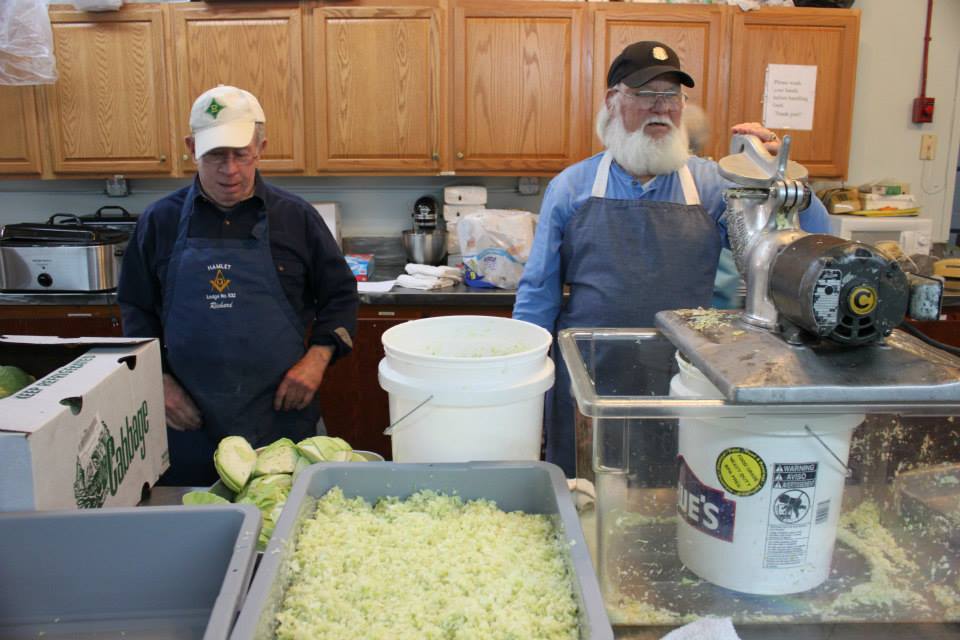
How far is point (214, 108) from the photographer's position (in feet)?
6.28

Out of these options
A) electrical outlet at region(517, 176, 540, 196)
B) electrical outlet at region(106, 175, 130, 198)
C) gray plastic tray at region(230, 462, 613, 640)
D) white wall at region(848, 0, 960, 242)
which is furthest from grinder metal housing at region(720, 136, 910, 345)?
electrical outlet at region(106, 175, 130, 198)

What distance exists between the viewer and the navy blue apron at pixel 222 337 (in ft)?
6.38

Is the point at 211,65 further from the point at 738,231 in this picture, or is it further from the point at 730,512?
the point at 730,512

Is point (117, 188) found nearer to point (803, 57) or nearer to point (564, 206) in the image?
point (564, 206)

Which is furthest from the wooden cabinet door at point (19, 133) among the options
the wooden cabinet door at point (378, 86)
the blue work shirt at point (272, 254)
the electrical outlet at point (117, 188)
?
the blue work shirt at point (272, 254)

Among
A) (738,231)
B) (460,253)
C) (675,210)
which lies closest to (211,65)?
(460,253)

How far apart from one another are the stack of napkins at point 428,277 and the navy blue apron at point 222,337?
1.24 metres

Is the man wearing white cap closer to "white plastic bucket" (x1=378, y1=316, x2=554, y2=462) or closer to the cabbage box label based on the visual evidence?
the cabbage box label

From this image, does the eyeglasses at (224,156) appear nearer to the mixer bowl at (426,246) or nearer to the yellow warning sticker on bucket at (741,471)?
the yellow warning sticker on bucket at (741,471)

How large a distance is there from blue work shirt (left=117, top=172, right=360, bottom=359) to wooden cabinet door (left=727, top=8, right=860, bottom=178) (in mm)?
2233

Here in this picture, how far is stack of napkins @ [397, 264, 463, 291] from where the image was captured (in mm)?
3227

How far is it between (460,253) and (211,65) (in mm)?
1408

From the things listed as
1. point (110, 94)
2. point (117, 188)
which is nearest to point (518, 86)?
point (110, 94)

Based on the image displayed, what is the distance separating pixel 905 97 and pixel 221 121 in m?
3.49
